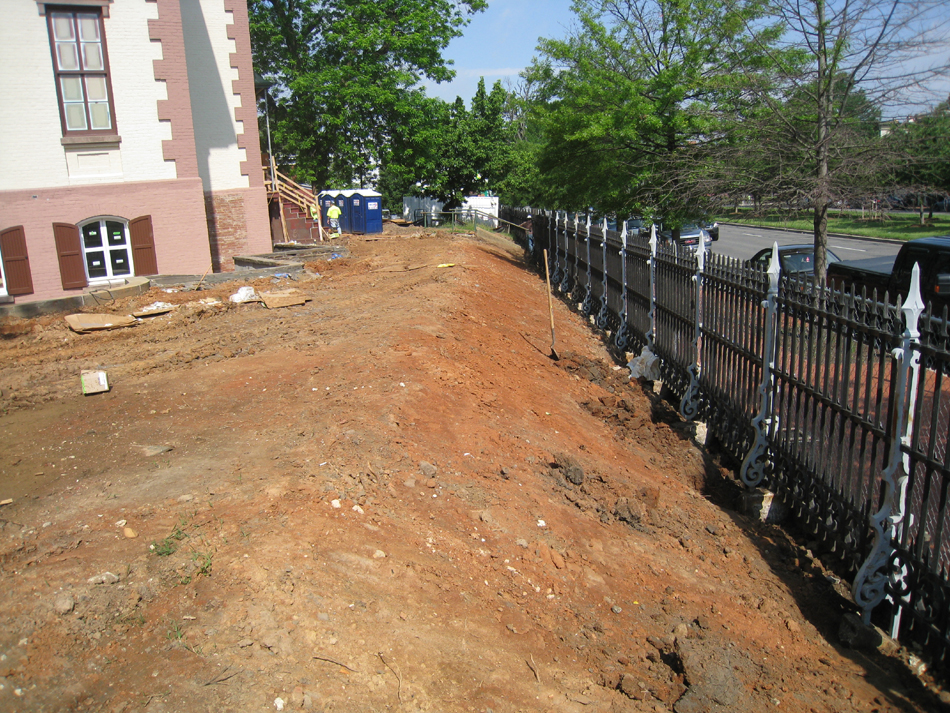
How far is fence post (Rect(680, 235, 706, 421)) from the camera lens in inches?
310

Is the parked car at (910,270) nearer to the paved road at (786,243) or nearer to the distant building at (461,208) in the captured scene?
the paved road at (786,243)

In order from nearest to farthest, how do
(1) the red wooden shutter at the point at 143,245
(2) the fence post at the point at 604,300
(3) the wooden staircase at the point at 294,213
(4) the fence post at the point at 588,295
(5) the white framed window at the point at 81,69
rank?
(2) the fence post at the point at 604,300 → (4) the fence post at the point at 588,295 → (5) the white framed window at the point at 81,69 → (1) the red wooden shutter at the point at 143,245 → (3) the wooden staircase at the point at 294,213

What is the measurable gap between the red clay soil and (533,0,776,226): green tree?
20.2 feet

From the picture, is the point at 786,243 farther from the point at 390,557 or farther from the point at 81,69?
the point at 390,557

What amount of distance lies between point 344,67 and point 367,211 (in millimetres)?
8972

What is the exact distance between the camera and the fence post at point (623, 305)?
37.9 ft

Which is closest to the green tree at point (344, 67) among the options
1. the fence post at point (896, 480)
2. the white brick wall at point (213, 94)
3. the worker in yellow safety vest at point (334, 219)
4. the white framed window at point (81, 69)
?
the worker in yellow safety vest at point (334, 219)

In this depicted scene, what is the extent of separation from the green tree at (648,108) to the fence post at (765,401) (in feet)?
18.4

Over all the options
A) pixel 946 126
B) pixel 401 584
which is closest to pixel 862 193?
pixel 946 126

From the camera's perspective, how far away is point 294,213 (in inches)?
1054

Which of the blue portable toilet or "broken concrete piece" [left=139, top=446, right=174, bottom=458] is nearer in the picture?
"broken concrete piece" [left=139, top=446, right=174, bottom=458]

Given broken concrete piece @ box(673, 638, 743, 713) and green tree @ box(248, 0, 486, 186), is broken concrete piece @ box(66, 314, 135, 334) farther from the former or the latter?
green tree @ box(248, 0, 486, 186)

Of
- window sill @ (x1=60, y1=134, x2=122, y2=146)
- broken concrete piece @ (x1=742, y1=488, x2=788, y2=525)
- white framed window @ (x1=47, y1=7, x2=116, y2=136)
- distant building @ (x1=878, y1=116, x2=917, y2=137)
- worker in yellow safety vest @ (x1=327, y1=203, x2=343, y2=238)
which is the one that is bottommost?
broken concrete piece @ (x1=742, y1=488, x2=788, y2=525)

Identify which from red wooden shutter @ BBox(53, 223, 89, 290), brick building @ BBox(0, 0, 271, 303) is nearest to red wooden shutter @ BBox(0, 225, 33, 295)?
brick building @ BBox(0, 0, 271, 303)
